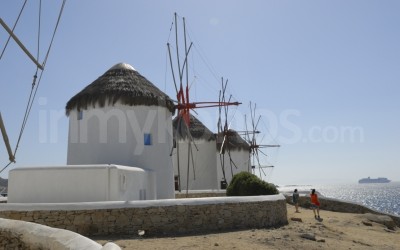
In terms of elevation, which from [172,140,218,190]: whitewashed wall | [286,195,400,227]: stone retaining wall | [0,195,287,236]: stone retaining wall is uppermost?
[172,140,218,190]: whitewashed wall

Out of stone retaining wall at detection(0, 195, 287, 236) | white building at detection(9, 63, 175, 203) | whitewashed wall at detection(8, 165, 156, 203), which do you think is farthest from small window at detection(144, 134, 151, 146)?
stone retaining wall at detection(0, 195, 287, 236)

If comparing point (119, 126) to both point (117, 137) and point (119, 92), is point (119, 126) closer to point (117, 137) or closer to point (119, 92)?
point (117, 137)

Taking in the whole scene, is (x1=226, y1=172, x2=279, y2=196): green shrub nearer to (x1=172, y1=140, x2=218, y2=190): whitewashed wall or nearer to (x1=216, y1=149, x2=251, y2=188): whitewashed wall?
(x1=172, y1=140, x2=218, y2=190): whitewashed wall

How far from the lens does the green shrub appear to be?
1678cm

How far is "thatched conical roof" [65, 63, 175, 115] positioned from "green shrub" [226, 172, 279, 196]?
5006 mm

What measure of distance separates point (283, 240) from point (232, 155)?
2041cm

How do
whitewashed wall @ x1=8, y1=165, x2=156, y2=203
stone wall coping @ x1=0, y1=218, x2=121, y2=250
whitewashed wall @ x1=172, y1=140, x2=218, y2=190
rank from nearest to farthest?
stone wall coping @ x1=0, y1=218, x2=121, y2=250
whitewashed wall @ x1=8, y1=165, x2=156, y2=203
whitewashed wall @ x1=172, y1=140, x2=218, y2=190

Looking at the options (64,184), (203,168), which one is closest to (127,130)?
(64,184)

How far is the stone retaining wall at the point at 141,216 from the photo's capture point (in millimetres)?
12164

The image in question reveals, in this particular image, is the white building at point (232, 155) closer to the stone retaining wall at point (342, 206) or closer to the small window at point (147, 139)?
the stone retaining wall at point (342, 206)

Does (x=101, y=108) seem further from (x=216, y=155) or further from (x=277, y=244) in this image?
Answer: (x=216, y=155)

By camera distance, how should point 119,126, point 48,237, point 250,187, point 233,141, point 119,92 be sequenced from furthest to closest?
point 233,141 < point 119,126 < point 119,92 < point 250,187 < point 48,237

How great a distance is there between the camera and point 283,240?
38.9ft

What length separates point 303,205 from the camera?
24.5 meters
